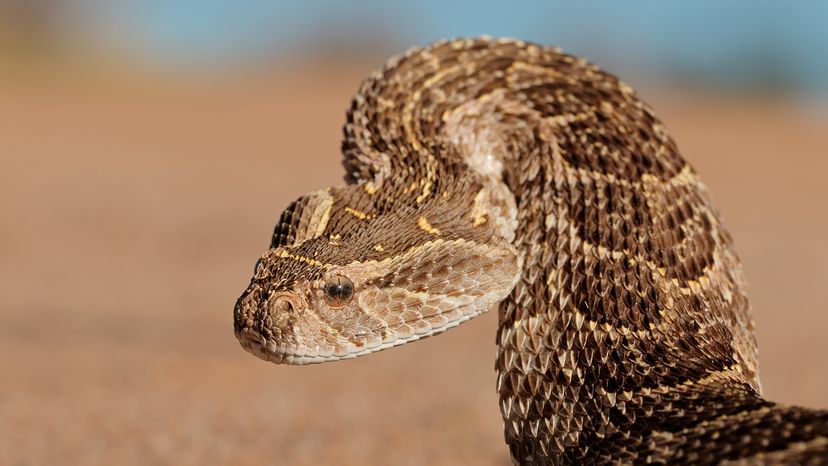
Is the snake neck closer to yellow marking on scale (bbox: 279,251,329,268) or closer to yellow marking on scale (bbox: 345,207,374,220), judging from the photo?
yellow marking on scale (bbox: 345,207,374,220)

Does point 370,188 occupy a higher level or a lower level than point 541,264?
higher

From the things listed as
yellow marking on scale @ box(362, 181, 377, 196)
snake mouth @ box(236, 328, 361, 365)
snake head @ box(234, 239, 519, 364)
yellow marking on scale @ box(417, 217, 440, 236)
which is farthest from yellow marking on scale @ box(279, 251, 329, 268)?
yellow marking on scale @ box(362, 181, 377, 196)

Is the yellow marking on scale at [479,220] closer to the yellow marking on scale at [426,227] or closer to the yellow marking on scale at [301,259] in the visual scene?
the yellow marking on scale at [426,227]

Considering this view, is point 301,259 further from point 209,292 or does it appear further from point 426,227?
point 209,292

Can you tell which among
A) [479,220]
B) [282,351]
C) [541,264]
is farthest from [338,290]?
[541,264]

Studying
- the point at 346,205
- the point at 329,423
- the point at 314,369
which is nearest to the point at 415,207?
the point at 346,205

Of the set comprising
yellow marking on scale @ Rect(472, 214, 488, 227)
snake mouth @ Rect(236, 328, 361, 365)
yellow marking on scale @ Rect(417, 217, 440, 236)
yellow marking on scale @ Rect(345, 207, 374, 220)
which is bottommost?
snake mouth @ Rect(236, 328, 361, 365)

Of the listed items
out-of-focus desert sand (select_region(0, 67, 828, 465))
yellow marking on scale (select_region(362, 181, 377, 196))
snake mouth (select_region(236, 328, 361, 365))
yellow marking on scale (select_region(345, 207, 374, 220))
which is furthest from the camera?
out-of-focus desert sand (select_region(0, 67, 828, 465))

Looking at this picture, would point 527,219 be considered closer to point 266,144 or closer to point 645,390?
point 645,390
